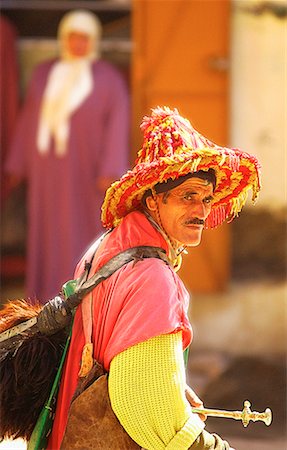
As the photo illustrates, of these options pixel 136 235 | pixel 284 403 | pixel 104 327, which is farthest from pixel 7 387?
pixel 284 403

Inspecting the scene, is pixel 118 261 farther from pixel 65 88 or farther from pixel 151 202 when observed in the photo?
pixel 65 88

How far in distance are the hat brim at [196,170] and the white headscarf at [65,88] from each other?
14.0 ft

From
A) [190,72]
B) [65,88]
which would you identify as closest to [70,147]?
[65,88]

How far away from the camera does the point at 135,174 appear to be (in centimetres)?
317

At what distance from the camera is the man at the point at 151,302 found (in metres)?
3.04

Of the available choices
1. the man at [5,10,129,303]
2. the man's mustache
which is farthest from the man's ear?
the man at [5,10,129,303]

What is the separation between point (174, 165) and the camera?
310cm

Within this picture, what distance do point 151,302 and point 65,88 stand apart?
484 centimetres

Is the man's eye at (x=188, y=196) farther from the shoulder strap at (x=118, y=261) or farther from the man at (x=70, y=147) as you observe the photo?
the man at (x=70, y=147)

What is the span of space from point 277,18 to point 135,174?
4893mm

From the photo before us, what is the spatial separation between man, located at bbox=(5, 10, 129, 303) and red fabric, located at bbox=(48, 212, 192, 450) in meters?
4.36

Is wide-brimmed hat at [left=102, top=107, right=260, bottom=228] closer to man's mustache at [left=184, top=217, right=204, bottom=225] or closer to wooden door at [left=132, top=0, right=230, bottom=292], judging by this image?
man's mustache at [left=184, top=217, right=204, bottom=225]

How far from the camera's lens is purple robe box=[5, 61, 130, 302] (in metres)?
7.64

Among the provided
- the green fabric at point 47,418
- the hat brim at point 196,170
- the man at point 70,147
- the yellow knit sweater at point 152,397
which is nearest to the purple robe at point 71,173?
the man at point 70,147
